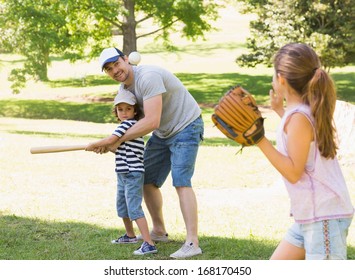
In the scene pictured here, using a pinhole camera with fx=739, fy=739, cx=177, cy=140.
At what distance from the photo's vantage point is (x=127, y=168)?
19.6ft

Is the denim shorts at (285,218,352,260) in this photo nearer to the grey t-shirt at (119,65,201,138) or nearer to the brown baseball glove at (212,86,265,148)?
the brown baseball glove at (212,86,265,148)

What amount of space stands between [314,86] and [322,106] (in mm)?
109

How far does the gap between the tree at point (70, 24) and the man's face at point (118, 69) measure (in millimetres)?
14609

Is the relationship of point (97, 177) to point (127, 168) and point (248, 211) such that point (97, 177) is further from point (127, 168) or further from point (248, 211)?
point (127, 168)

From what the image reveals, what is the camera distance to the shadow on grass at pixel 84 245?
19.7 ft

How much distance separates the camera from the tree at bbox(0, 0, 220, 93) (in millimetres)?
20547

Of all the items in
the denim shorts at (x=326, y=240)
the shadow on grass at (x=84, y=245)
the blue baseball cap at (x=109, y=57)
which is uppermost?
the blue baseball cap at (x=109, y=57)

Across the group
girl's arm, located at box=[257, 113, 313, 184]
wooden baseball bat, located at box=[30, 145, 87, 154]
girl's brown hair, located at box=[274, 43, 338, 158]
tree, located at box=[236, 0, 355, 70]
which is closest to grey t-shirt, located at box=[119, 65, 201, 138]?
wooden baseball bat, located at box=[30, 145, 87, 154]

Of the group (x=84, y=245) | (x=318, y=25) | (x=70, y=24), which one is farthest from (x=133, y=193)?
(x=70, y=24)

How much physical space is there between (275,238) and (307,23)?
2111cm

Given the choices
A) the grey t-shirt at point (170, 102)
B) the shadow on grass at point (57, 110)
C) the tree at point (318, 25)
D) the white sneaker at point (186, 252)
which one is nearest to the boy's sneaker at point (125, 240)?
the white sneaker at point (186, 252)

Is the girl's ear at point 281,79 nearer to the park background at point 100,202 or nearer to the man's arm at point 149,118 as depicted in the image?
the man's arm at point 149,118

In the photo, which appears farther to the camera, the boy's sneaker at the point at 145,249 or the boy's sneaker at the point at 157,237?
the boy's sneaker at the point at 157,237

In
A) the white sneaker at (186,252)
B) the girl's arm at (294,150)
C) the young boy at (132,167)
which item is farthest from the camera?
the young boy at (132,167)
